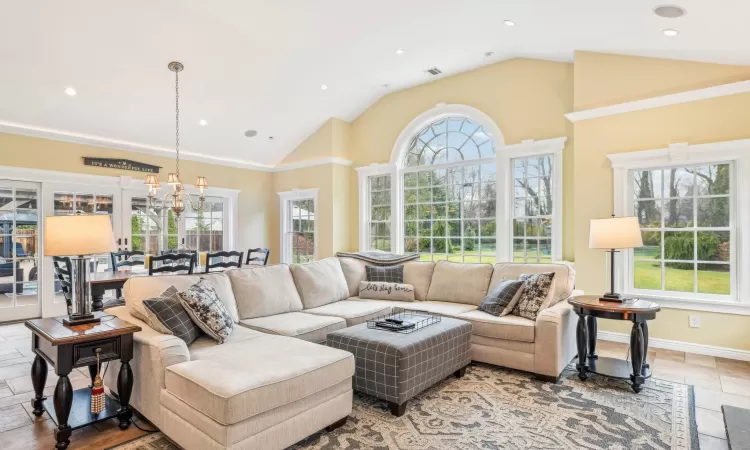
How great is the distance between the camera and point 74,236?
8.48ft

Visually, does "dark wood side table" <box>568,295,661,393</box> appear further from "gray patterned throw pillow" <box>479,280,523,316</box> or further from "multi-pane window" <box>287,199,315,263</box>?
"multi-pane window" <box>287,199,315,263</box>

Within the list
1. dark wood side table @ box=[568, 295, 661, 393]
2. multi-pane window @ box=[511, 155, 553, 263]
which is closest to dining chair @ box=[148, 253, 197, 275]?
dark wood side table @ box=[568, 295, 661, 393]

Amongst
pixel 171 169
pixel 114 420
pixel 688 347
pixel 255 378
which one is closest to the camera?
pixel 255 378

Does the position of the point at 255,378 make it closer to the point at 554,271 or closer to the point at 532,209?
the point at 554,271

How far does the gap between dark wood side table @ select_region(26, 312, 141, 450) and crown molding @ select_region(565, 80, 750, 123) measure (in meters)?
4.82

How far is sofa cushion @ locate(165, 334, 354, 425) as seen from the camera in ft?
6.86

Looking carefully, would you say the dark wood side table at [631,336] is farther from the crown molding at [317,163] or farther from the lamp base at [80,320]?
the crown molding at [317,163]

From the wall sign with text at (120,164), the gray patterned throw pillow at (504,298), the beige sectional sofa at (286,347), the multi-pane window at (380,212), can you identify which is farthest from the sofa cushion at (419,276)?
the wall sign with text at (120,164)

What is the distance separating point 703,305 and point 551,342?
6.49ft

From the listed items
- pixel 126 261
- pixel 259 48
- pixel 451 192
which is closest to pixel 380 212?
pixel 451 192

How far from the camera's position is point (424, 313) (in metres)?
4.04

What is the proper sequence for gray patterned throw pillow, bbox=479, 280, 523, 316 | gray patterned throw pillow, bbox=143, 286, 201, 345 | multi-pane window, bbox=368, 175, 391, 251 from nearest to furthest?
1. gray patterned throw pillow, bbox=143, 286, 201, 345
2. gray patterned throw pillow, bbox=479, 280, 523, 316
3. multi-pane window, bbox=368, 175, 391, 251

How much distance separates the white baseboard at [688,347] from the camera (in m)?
3.99

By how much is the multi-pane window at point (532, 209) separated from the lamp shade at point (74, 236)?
4779 millimetres
